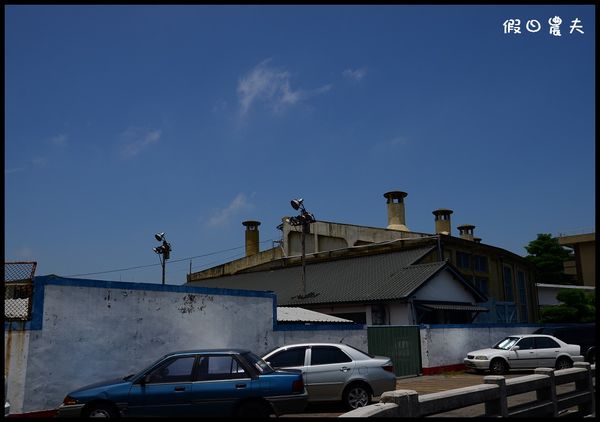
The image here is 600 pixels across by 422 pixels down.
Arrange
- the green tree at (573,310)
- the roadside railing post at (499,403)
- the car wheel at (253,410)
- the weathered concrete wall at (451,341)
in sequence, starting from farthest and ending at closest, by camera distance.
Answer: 1. the green tree at (573,310)
2. the weathered concrete wall at (451,341)
3. the car wheel at (253,410)
4. the roadside railing post at (499,403)

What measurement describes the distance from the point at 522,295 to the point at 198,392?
36175 mm

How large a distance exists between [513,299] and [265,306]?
2711 cm

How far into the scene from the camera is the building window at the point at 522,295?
40.5 metres

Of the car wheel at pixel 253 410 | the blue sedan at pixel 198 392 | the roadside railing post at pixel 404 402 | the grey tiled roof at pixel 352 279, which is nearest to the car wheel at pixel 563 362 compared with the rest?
the grey tiled roof at pixel 352 279

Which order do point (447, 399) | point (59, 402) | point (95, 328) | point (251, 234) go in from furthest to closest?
point (251, 234), point (95, 328), point (59, 402), point (447, 399)

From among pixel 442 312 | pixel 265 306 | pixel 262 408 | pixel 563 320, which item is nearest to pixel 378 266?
pixel 442 312

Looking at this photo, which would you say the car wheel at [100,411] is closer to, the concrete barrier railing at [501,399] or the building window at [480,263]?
the concrete barrier railing at [501,399]

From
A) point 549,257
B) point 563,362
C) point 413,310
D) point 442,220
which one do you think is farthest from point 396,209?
point 549,257

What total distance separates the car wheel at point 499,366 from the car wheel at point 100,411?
15957mm

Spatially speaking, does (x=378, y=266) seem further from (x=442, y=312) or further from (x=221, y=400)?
(x=221, y=400)

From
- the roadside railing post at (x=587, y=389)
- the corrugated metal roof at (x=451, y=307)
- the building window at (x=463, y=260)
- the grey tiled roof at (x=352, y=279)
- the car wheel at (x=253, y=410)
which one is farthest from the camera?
the building window at (x=463, y=260)

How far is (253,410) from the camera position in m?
9.62

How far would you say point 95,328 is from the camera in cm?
1416

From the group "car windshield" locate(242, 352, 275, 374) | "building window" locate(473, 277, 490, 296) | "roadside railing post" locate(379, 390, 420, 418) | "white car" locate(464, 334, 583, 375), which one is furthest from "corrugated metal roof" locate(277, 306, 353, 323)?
"building window" locate(473, 277, 490, 296)
